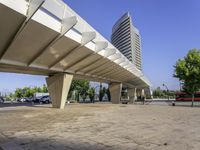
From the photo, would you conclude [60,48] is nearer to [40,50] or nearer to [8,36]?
[40,50]

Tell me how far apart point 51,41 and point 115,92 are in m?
35.4

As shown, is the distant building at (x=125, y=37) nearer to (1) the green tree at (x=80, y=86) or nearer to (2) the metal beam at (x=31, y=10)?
(1) the green tree at (x=80, y=86)

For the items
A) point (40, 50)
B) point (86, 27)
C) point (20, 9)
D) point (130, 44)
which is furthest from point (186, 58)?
point (130, 44)

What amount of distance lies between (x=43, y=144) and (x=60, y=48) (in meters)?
13.9

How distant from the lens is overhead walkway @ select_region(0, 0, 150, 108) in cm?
1274

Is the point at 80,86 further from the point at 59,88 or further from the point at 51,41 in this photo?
the point at 51,41

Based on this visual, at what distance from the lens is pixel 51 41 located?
58.4ft

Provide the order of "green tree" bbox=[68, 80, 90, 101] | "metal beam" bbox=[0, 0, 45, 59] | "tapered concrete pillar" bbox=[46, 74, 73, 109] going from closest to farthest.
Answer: "metal beam" bbox=[0, 0, 45, 59] → "tapered concrete pillar" bbox=[46, 74, 73, 109] → "green tree" bbox=[68, 80, 90, 101]

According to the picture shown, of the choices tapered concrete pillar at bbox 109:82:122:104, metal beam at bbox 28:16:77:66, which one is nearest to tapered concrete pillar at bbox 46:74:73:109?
metal beam at bbox 28:16:77:66

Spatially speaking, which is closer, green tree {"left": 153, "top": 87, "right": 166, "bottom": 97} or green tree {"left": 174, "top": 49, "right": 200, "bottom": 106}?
green tree {"left": 174, "top": 49, "right": 200, "bottom": 106}

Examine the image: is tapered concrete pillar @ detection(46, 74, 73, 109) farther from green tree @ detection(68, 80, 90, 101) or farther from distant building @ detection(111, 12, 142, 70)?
distant building @ detection(111, 12, 142, 70)

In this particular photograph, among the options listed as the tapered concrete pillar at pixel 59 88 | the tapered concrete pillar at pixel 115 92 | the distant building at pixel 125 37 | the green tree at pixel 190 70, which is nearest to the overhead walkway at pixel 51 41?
the tapered concrete pillar at pixel 59 88

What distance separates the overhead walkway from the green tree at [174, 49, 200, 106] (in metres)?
9.69

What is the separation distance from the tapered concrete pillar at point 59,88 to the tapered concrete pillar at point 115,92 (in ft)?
79.2
